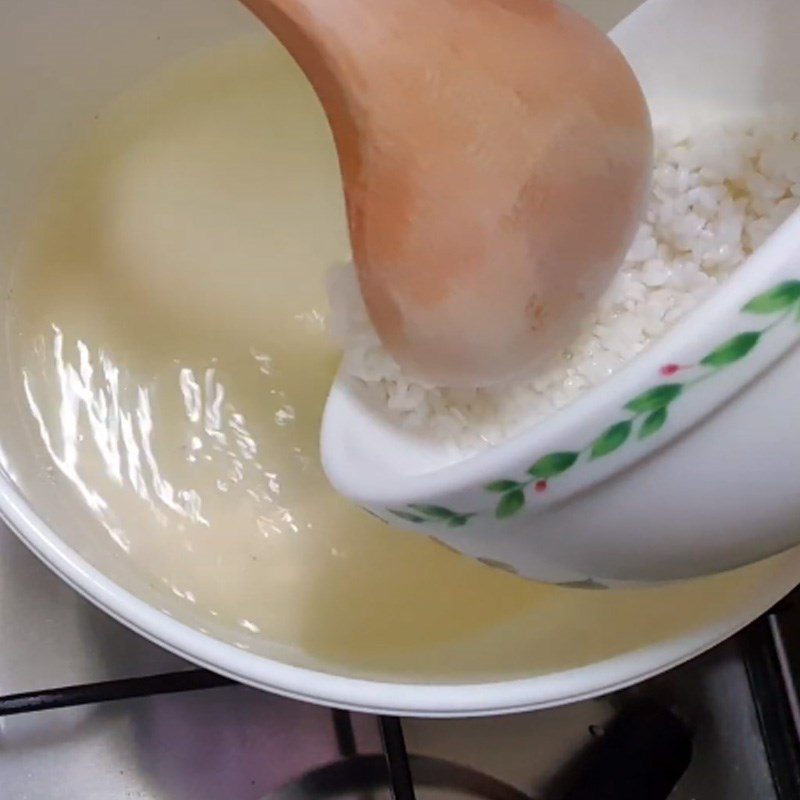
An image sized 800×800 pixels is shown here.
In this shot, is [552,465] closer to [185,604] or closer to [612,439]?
[612,439]

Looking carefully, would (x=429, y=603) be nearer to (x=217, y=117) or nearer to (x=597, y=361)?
(x=597, y=361)

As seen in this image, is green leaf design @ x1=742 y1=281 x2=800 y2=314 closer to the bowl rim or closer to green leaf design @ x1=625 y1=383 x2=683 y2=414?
green leaf design @ x1=625 y1=383 x2=683 y2=414

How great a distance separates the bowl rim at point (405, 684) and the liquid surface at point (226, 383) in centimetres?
5

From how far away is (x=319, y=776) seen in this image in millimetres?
452

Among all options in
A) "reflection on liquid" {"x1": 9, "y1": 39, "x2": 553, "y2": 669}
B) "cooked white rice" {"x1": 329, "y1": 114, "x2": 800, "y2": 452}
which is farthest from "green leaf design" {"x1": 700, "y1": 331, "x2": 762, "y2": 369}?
"reflection on liquid" {"x1": 9, "y1": 39, "x2": 553, "y2": 669}

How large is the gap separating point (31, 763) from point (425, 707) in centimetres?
19

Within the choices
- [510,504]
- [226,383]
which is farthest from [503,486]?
[226,383]

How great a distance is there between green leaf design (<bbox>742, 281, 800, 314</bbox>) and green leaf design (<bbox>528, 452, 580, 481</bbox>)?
0.05 m

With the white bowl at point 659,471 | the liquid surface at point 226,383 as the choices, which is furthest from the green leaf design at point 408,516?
the liquid surface at point 226,383

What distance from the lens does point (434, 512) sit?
0.99 ft

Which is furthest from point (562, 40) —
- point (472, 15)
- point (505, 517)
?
point (505, 517)

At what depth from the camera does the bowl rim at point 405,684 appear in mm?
344

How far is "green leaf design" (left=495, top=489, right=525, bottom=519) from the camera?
0.92 ft

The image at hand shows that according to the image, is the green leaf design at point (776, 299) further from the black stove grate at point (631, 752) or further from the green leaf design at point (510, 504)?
the black stove grate at point (631, 752)
